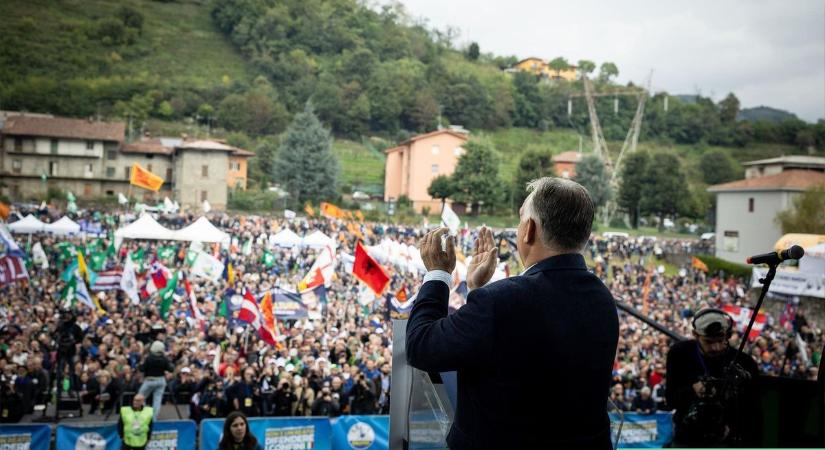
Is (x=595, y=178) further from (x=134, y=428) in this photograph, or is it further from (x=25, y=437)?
(x=25, y=437)

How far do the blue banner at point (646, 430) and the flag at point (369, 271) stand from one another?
339cm

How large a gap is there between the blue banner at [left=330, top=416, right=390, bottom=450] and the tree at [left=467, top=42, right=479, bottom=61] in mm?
44270

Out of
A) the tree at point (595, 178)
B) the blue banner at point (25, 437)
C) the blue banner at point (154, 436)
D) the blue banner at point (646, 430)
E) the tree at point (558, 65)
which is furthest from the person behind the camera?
the tree at point (558, 65)

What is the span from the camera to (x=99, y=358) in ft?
28.3

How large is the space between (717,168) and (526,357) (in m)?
39.3

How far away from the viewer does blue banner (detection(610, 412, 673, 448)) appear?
7.25 m

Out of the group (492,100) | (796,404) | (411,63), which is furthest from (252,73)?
(796,404)

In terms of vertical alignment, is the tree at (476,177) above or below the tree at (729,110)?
below

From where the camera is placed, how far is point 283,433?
624 cm

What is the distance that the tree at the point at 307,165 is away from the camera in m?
29.2

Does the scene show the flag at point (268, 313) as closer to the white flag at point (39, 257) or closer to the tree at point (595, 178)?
the white flag at point (39, 257)

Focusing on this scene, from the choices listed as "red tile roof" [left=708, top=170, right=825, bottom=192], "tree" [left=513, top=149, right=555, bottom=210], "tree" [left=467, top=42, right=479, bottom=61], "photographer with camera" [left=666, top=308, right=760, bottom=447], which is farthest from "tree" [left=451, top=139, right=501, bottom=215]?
"photographer with camera" [left=666, top=308, right=760, bottom=447]

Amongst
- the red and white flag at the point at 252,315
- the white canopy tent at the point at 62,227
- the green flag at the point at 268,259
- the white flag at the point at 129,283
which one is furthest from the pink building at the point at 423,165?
the red and white flag at the point at 252,315

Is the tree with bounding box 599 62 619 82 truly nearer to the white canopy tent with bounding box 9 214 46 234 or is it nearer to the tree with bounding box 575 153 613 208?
the tree with bounding box 575 153 613 208
